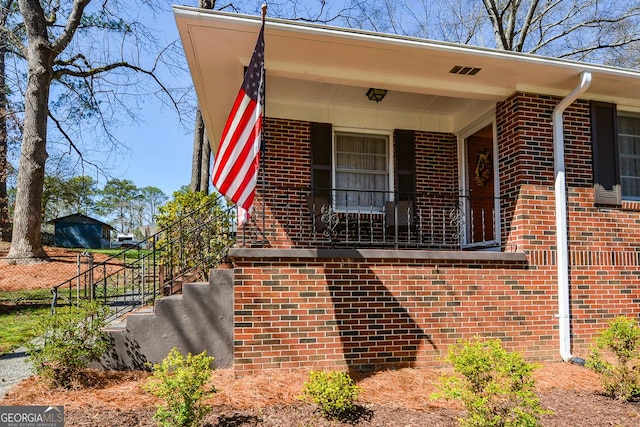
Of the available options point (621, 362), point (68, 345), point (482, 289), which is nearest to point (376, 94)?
point (482, 289)

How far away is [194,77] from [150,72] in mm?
10558

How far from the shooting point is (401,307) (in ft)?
14.9

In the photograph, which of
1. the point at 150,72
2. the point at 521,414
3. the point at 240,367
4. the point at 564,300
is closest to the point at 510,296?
the point at 564,300

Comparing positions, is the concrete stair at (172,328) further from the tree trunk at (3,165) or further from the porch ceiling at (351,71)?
the tree trunk at (3,165)

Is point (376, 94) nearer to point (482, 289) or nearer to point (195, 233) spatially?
point (482, 289)

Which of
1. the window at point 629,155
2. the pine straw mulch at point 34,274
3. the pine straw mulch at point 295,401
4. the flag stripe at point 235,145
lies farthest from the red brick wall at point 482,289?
the pine straw mulch at point 34,274

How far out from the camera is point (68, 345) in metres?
4.03

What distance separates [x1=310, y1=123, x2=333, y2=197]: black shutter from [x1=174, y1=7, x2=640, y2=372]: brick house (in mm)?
21

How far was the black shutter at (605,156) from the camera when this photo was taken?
17.3 feet

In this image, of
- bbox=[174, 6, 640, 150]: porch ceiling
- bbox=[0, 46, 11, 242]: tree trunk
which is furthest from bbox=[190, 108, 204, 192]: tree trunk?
bbox=[174, 6, 640, 150]: porch ceiling

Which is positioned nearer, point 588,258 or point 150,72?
point 588,258

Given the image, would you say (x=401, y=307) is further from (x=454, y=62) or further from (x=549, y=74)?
(x=549, y=74)

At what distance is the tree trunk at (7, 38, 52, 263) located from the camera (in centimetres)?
1157

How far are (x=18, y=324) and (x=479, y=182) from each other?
7740mm
